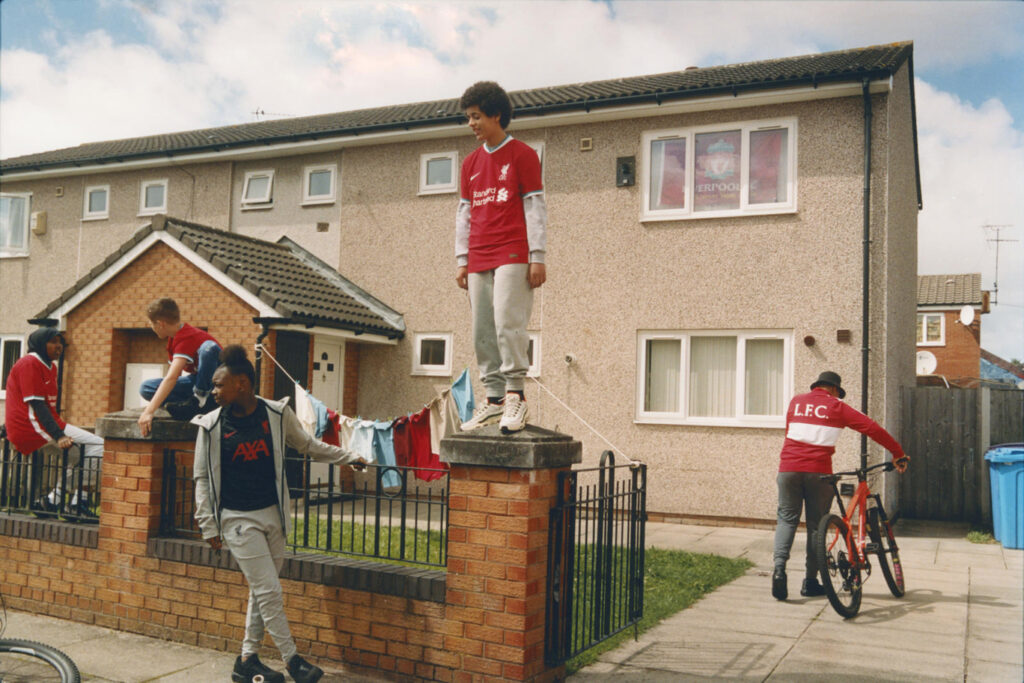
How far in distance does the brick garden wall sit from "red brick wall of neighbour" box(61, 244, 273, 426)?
20.4 ft

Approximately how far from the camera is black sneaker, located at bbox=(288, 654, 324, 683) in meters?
4.60

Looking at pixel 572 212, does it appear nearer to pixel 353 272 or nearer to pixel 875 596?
pixel 353 272

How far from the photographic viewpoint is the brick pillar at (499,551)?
4430 mm

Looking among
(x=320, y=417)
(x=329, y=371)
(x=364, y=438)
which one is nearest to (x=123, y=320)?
(x=329, y=371)

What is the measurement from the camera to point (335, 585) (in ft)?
16.6

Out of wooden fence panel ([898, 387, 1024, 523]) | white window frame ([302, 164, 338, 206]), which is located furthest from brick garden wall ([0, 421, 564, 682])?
wooden fence panel ([898, 387, 1024, 523])

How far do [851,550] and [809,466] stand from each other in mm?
727

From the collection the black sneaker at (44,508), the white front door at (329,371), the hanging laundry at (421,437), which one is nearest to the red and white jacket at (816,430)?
the hanging laundry at (421,437)

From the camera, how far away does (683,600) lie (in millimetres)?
7008

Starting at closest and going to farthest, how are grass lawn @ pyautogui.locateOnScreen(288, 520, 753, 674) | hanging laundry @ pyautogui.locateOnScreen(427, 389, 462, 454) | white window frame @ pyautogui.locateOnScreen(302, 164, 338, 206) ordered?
grass lawn @ pyautogui.locateOnScreen(288, 520, 753, 674), hanging laundry @ pyautogui.locateOnScreen(427, 389, 462, 454), white window frame @ pyautogui.locateOnScreen(302, 164, 338, 206)

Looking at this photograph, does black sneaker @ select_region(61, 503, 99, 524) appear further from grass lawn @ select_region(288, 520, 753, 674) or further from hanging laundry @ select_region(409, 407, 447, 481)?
hanging laundry @ select_region(409, 407, 447, 481)

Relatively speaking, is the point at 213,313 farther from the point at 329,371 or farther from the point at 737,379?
Answer: the point at 737,379

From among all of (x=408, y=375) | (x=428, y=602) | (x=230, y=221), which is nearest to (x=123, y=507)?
(x=428, y=602)

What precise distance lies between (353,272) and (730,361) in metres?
6.22
